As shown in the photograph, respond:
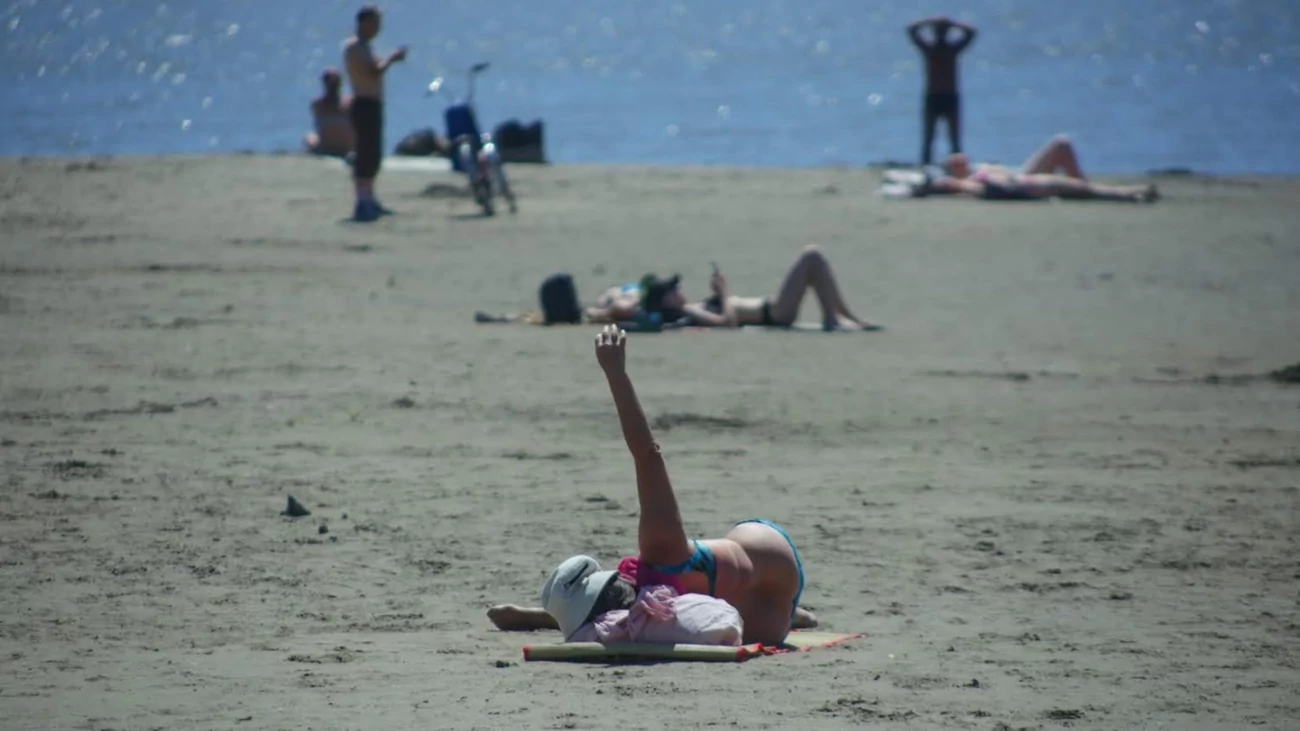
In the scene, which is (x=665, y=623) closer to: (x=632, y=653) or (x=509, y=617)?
(x=632, y=653)

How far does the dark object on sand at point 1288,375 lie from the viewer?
1271cm

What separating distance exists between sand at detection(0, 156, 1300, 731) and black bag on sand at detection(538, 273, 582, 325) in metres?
0.23

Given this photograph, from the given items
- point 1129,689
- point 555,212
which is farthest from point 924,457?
point 555,212

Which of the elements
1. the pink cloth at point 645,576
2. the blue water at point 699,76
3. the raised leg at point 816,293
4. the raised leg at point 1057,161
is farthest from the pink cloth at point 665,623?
the blue water at point 699,76

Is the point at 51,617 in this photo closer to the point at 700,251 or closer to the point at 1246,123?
the point at 700,251

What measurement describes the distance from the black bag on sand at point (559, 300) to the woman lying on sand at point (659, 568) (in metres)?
7.18

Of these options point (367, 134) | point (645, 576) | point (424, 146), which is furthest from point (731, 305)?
point (424, 146)

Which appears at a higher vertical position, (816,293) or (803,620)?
(816,293)

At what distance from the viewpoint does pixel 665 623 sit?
21.8 ft

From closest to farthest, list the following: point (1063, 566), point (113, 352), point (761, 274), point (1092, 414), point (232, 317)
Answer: point (1063, 566), point (1092, 414), point (113, 352), point (232, 317), point (761, 274)

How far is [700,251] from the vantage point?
60.5ft

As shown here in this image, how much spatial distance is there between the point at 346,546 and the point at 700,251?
10437 millimetres

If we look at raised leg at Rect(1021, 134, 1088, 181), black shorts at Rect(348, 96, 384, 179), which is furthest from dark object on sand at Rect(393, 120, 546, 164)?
raised leg at Rect(1021, 134, 1088, 181)

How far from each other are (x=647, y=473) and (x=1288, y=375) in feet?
24.1
